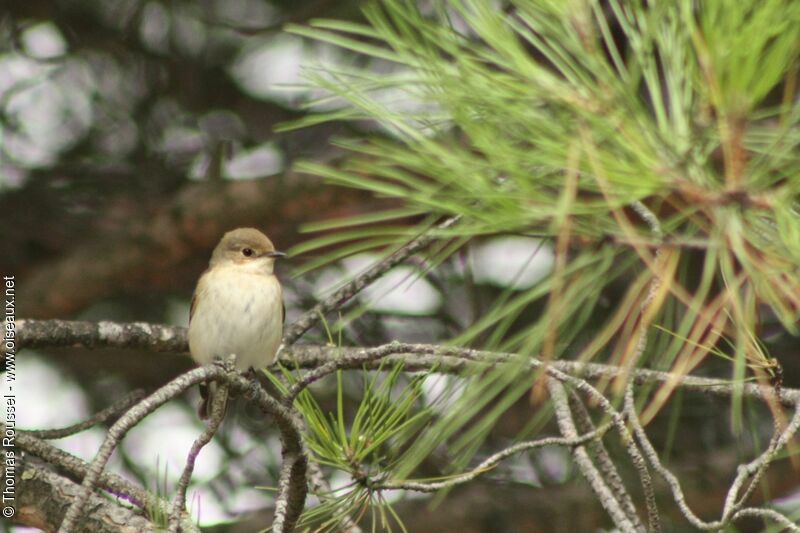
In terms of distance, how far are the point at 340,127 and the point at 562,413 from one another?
2987 millimetres

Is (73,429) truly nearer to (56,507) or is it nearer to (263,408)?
(56,507)

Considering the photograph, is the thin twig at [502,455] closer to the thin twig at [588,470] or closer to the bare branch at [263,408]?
the thin twig at [588,470]

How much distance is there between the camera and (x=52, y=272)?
536cm

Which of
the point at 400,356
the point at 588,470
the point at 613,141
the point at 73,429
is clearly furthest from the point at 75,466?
the point at 613,141

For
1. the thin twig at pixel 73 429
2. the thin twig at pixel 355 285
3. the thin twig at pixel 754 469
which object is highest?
the thin twig at pixel 355 285

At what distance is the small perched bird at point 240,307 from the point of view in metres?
4.62

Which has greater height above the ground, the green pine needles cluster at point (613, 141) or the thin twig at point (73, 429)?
the thin twig at point (73, 429)

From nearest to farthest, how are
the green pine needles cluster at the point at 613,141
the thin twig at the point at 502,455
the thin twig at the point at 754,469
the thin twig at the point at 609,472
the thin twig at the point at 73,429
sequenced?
the green pine needles cluster at the point at 613,141
the thin twig at the point at 754,469
the thin twig at the point at 502,455
the thin twig at the point at 609,472
the thin twig at the point at 73,429

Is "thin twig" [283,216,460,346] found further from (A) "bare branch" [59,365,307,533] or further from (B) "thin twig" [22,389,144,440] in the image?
(B) "thin twig" [22,389,144,440]

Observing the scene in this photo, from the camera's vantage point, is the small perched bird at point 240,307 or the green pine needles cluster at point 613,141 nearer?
the green pine needles cluster at point 613,141

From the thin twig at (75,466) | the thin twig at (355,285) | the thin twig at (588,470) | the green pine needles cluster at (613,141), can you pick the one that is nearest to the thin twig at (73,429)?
the thin twig at (75,466)

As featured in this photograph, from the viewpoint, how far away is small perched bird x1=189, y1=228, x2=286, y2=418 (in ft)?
15.1

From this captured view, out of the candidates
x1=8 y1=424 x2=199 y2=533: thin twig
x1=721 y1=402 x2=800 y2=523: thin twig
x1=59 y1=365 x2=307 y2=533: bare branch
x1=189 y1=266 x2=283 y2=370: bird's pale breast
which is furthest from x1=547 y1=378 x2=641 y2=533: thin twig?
x1=189 y1=266 x2=283 y2=370: bird's pale breast

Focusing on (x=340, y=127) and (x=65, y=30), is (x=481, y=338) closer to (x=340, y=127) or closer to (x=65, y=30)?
(x=340, y=127)
